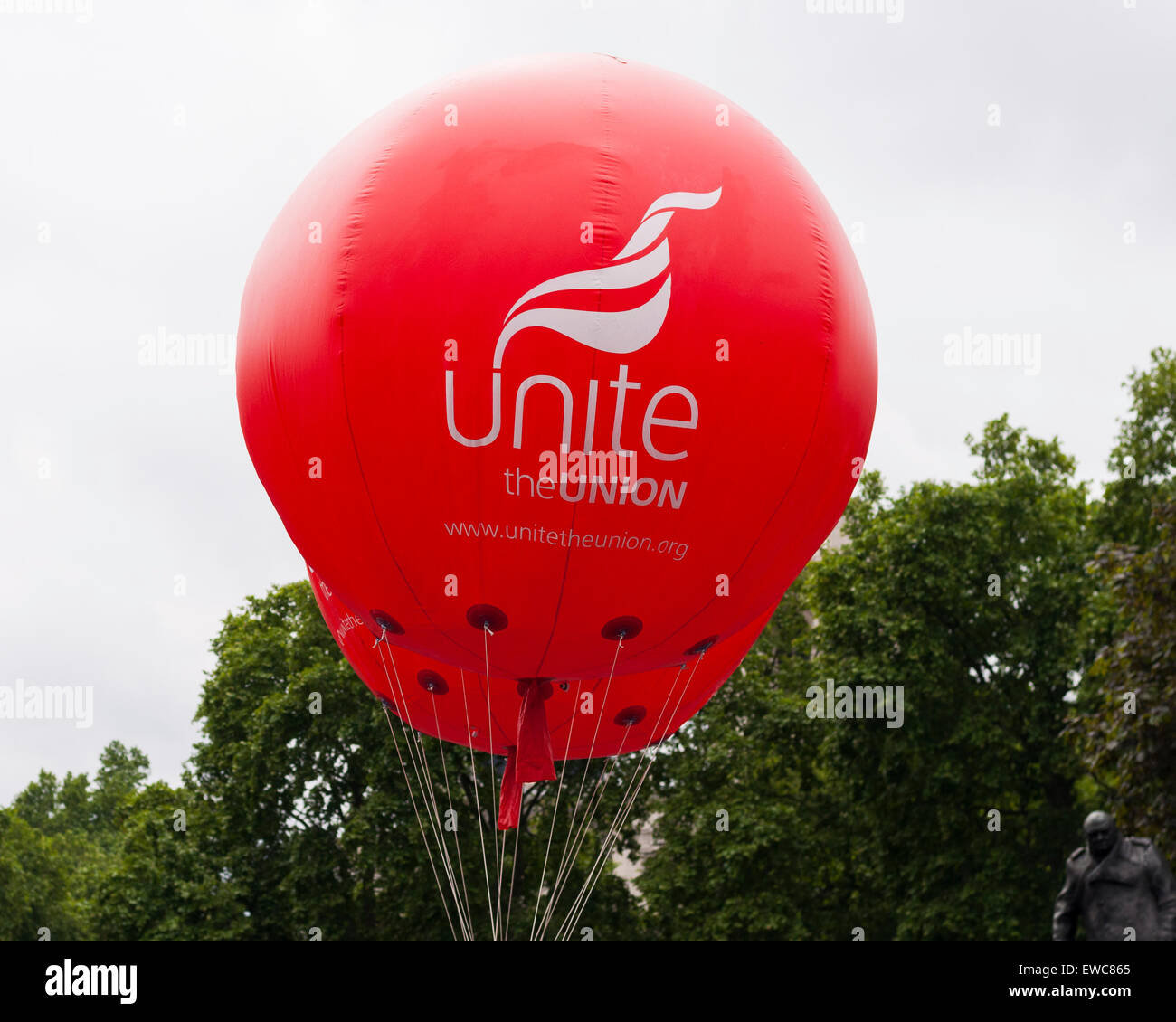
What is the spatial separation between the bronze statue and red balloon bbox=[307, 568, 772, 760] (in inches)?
149

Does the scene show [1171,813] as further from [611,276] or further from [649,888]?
[611,276]

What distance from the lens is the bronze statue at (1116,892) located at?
9078 mm

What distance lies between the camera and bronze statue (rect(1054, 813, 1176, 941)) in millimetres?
9078

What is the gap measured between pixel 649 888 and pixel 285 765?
28.5 ft

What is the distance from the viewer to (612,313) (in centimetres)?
911

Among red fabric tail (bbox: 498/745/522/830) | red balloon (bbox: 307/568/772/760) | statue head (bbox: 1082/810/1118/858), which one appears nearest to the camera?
statue head (bbox: 1082/810/1118/858)

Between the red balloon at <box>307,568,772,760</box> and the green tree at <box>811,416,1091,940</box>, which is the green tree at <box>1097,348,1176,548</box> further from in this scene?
the red balloon at <box>307,568,772,760</box>

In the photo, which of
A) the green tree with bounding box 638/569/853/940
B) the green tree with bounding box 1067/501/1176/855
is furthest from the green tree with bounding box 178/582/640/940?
the green tree with bounding box 1067/501/1176/855

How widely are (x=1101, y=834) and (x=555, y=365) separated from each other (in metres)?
5.06

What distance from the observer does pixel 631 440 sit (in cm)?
923

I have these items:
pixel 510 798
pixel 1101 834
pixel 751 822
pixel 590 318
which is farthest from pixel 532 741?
pixel 751 822

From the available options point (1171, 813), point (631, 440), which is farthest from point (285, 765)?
point (631, 440)

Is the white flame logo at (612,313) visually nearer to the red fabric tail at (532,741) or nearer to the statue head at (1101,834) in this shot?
the red fabric tail at (532,741)
